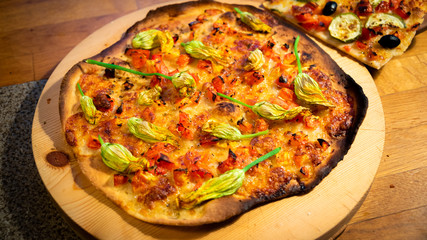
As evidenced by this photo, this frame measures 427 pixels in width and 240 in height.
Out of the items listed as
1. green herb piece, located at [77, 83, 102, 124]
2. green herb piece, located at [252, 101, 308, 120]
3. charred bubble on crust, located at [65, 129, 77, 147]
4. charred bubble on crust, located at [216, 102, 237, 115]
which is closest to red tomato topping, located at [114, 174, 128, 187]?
charred bubble on crust, located at [65, 129, 77, 147]

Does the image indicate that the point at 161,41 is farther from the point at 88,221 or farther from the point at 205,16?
the point at 88,221

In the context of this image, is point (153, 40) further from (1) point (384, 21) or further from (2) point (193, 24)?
(1) point (384, 21)

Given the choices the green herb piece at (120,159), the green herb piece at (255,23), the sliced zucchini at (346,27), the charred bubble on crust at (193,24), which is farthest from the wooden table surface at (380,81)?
the green herb piece at (120,159)

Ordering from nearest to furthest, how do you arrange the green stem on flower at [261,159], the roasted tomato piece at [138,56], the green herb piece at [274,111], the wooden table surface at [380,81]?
the green stem on flower at [261,159]
the green herb piece at [274,111]
the wooden table surface at [380,81]
the roasted tomato piece at [138,56]

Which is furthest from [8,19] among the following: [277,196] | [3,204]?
[277,196]

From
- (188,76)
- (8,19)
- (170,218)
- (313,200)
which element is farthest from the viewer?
(8,19)

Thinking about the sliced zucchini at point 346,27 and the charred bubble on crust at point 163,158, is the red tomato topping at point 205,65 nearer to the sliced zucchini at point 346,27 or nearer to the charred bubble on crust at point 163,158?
the charred bubble on crust at point 163,158
